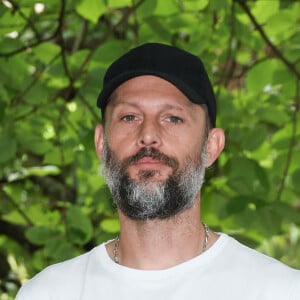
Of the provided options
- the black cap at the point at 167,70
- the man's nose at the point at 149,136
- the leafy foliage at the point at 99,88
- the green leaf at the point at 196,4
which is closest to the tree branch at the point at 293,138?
the leafy foliage at the point at 99,88

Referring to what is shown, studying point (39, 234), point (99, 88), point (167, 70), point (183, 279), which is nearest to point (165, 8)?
point (99, 88)

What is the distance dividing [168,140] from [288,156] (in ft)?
5.56

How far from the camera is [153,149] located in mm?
2533

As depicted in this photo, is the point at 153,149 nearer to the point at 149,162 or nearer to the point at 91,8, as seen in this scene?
the point at 149,162

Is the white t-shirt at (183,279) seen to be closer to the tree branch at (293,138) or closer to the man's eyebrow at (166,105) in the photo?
the man's eyebrow at (166,105)

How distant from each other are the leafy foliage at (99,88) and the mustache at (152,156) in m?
1.32

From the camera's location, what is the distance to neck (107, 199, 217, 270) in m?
2.58

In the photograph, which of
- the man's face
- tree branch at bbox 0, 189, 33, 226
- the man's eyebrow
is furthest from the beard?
tree branch at bbox 0, 189, 33, 226

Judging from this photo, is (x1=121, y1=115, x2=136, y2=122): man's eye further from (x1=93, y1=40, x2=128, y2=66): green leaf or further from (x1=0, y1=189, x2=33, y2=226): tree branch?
(x1=0, y1=189, x2=33, y2=226): tree branch

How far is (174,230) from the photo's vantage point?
2.58 m

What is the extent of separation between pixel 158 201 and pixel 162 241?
12cm

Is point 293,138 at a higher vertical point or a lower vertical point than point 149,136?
lower

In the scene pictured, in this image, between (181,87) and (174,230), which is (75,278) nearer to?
(174,230)

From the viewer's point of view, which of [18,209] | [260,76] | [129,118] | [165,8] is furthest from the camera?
[18,209]
